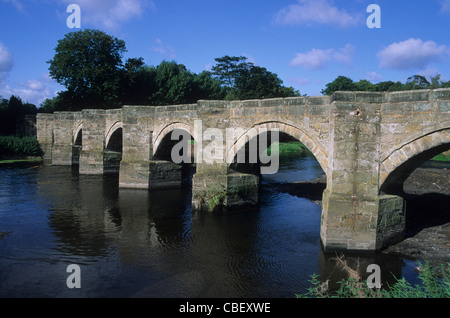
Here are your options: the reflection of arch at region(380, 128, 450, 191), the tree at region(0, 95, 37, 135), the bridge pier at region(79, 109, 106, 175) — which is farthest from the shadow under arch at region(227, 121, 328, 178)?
the tree at region(0, 95, 37, 135)

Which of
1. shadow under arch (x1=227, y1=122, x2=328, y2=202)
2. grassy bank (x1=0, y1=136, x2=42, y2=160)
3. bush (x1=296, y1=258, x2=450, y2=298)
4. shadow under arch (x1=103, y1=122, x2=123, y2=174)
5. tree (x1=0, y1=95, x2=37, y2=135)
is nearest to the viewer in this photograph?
bush (x1=296, y1=258, x2=450, y2=298)

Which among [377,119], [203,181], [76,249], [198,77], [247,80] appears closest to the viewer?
[377,119]

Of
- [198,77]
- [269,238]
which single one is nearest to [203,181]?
[269,238]

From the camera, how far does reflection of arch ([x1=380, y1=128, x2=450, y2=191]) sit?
7.57 metres

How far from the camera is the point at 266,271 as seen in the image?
791 centimetres

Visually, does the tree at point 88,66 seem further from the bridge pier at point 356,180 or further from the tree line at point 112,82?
the bridge pier at point 356,180

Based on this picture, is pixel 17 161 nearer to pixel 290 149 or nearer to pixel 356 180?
pixel 356 180

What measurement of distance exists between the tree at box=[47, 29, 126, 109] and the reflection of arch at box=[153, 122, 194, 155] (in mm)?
15485

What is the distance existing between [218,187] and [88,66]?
22883mm

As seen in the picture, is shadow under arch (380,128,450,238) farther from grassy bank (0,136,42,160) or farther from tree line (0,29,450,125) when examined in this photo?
grassy bank (0,136,42,160)

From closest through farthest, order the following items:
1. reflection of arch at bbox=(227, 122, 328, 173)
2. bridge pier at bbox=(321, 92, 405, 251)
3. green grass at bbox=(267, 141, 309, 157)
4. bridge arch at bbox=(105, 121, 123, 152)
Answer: bridge pier at bbox=(321, 92, 405, 251) → reflection of arch at bbox=(227, 122, 328, 173) → bridge arch at bbox=(105, 121, 123, 152) → green grass at bbox=(267, 141, 309, 157)

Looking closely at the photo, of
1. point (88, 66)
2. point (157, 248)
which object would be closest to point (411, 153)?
point (157, 248)
